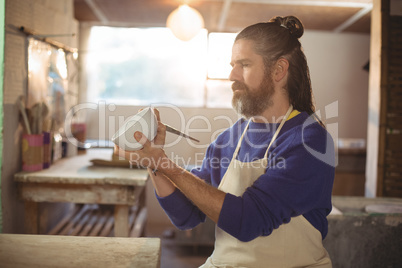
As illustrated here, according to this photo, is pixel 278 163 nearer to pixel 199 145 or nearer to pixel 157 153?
pixel 157 153

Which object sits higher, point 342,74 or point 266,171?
point 342,74

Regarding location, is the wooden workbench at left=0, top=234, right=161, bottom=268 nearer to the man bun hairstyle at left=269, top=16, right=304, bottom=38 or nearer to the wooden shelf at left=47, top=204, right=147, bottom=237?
the man bun hairstyle at left=269, top=16, right=304, bottom=38

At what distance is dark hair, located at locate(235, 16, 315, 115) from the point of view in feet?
5.20

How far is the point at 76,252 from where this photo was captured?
1307mm

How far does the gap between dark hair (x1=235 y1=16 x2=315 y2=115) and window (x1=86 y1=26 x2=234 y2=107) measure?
3449 millimetres

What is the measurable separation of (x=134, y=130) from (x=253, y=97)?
0.58m

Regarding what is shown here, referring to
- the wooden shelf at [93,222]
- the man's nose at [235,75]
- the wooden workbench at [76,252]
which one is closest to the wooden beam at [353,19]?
the man's nose at [235,75]

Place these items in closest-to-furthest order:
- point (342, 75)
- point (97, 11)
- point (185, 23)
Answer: point (97, 11) → point (185, 23) → point (342, 75)

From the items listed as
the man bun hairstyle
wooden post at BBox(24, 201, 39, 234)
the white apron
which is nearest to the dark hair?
the man bun hairstyle

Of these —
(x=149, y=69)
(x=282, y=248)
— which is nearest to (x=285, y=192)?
(x=282, y=248)

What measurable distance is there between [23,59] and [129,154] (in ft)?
5.18

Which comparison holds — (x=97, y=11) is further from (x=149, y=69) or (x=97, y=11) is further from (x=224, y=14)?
(x=224, y=14)

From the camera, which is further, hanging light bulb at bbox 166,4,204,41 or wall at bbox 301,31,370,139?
wall at bbox 301,31,370,139

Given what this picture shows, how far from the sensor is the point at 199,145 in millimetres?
5059
